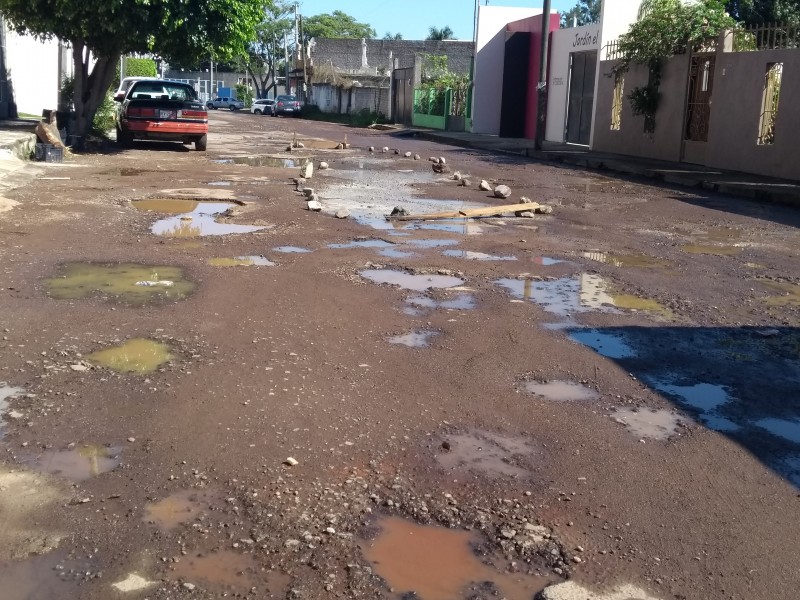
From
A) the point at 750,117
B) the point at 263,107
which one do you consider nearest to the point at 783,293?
the point at 750,117

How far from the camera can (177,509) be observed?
3826 millimetres

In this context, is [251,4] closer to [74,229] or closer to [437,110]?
[74,229]

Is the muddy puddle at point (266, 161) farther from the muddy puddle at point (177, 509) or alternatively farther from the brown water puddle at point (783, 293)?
the muddy puddle at point (177, 509)

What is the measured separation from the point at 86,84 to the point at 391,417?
20494 millimetres

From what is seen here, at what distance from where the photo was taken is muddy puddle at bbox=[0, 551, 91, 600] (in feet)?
10.4

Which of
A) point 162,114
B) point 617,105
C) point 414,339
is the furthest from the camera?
point 617,105

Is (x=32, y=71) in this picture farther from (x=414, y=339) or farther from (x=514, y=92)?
(x=414, y=339)

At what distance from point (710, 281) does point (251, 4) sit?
1576cm

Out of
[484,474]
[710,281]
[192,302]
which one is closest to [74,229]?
[192,302]

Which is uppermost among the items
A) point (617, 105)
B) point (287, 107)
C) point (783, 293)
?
point (617, 105)

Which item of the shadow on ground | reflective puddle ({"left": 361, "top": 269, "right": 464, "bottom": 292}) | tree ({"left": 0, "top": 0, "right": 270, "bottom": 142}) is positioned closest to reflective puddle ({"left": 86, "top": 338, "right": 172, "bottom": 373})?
reflective puddle ({"left": 361, "top": 269, "right": 464, "bottom": 292})

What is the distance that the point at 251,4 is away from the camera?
21.6 metres

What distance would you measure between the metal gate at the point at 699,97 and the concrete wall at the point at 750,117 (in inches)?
31.9

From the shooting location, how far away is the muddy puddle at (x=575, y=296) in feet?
24.9
